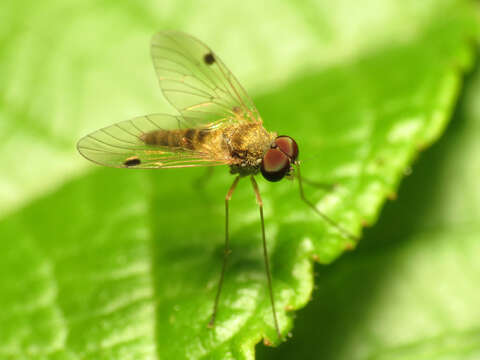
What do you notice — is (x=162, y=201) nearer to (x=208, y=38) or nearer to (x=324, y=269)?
(x=324, y=269)

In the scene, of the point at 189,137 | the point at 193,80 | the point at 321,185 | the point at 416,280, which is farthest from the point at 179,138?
the point at 416,280

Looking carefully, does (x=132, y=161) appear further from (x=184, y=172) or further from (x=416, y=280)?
(x=416, y=280)

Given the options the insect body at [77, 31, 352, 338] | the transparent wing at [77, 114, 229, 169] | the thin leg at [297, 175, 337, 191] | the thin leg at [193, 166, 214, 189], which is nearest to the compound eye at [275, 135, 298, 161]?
the insect body at [77, 31, 352, 338]

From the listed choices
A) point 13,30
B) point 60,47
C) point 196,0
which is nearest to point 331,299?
point 196,0

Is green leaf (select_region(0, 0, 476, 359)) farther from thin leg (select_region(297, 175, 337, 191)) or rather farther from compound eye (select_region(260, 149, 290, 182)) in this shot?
compound eye (select_region(260, 149, 290, 182))

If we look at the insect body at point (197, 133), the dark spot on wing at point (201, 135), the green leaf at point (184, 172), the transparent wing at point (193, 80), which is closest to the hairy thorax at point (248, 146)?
the insect body at point (197, 133)
